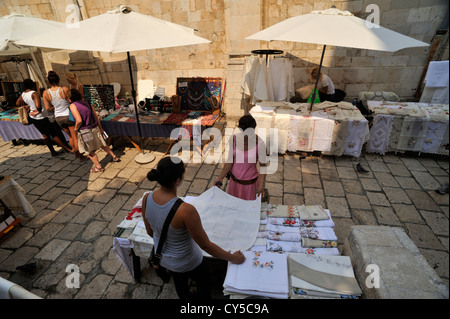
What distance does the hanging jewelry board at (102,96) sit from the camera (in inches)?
284

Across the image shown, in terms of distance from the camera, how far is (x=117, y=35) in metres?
3.96

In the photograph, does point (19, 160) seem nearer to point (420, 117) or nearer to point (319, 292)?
point (319, 292)

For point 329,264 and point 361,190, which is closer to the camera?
point 329,264

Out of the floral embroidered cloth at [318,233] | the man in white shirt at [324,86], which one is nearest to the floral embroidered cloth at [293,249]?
the floral embroidered cloth at [318,233]

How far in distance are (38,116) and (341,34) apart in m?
7.20

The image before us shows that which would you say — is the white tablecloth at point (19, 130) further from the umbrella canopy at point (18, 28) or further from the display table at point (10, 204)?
the display table at point (10, 204)

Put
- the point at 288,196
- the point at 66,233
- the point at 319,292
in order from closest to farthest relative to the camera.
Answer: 1. the point at 319,292
2. the point at 66,233
3. the point at 288,196

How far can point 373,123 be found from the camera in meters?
5.87

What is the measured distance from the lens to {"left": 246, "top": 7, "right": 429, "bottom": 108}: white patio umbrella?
3.79m

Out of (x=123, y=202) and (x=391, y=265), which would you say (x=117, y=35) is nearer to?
(x=123, y=202)

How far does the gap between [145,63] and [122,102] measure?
1672 millimetres
